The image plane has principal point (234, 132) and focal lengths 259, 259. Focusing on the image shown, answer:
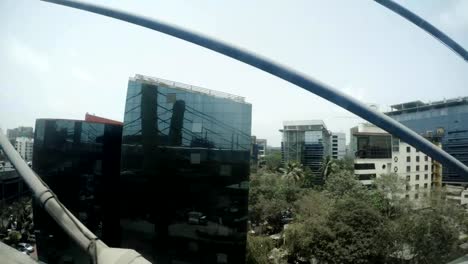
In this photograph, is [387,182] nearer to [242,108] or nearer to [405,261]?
[405,261]

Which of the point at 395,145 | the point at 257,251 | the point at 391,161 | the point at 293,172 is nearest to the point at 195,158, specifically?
the point at 257,251

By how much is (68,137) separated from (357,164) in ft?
49.9

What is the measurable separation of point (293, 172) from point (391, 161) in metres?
8.42

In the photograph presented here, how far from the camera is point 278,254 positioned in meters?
10.6

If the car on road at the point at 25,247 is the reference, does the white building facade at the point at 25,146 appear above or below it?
above

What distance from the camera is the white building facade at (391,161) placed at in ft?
40.1

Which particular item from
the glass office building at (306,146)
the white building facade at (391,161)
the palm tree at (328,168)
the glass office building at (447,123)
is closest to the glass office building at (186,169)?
the white building facade at (391,161)

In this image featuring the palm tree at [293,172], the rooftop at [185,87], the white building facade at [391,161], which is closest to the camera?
the rooftop at [185,87]

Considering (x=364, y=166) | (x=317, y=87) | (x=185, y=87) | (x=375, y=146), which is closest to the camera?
(x=317, y=87)

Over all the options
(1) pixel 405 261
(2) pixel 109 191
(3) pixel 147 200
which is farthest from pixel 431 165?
(2) pixel 109 191

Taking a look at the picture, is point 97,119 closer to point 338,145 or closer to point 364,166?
point 364,166

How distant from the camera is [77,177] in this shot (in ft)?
33.7

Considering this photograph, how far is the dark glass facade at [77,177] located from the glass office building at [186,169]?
5.12 feet

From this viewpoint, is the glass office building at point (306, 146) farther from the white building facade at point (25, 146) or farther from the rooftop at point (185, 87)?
the white building facade at point (25, 146)
